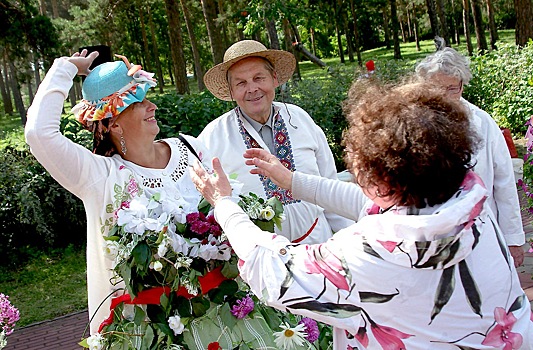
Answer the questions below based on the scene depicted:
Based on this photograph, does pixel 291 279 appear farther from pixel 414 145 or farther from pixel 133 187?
pixel 133 187

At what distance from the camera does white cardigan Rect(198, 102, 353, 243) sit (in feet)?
10.8

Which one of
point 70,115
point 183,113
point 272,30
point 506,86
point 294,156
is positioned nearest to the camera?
point 294,156

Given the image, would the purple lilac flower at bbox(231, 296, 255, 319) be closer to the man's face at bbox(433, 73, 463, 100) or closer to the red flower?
the red flower

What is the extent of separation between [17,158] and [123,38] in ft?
74.7

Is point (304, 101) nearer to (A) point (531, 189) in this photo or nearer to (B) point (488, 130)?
(A) point (531, 189)

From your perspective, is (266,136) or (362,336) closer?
(362,336)

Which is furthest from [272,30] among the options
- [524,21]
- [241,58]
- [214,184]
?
[524,21]

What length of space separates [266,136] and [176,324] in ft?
4.92

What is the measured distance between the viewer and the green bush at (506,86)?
449 inches

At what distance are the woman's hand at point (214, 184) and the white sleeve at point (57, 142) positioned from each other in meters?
0.55

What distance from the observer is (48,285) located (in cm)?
682

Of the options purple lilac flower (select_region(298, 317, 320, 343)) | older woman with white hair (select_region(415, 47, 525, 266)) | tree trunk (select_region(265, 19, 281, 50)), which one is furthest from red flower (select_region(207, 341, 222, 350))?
tree trunk (select_region(265, 19, 281, 50))

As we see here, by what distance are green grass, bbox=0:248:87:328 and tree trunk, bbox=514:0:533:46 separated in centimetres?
1382

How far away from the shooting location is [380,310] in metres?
1.56
